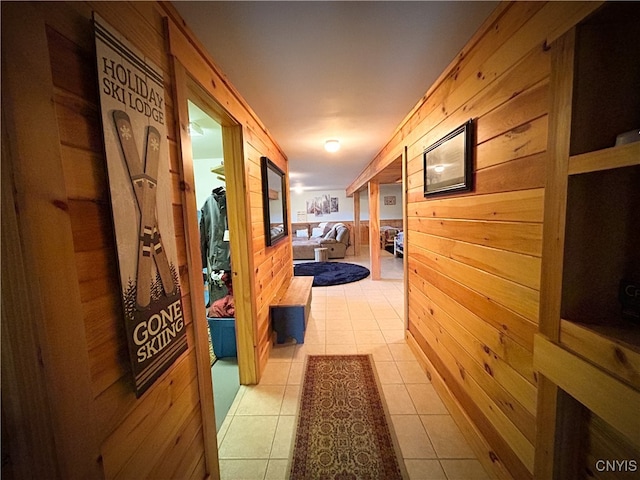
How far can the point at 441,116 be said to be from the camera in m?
1.61

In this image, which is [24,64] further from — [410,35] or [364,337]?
[364,337]

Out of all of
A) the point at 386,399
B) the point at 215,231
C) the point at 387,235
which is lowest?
the point at 386,399

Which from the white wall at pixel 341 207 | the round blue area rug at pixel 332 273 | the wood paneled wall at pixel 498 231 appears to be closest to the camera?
the wood paneled wall at pixel 498 231

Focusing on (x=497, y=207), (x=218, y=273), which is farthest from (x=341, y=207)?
(x=497, y=207)

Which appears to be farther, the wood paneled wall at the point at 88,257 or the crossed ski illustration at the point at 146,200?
the crossed ski illustration at the point at 146,200

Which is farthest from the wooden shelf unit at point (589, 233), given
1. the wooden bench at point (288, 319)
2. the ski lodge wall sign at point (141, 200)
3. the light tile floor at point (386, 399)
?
the wooden bench at point (288, 319)

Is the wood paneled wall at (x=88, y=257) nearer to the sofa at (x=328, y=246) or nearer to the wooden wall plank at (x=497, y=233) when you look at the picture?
the wooden wall plank at (x=497, y=233)

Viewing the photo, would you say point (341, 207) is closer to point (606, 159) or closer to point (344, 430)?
point (344, 430)

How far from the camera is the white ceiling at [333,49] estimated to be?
1.00 m

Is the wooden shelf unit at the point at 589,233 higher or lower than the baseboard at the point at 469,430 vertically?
higher

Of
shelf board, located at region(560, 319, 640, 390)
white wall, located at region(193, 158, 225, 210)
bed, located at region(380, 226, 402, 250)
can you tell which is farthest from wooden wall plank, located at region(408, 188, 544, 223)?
bed, located at region(380, 226, 402, 250)

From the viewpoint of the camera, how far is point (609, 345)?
0.67m

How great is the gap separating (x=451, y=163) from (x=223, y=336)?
2.28 meters

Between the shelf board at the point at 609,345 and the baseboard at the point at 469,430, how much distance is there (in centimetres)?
80
